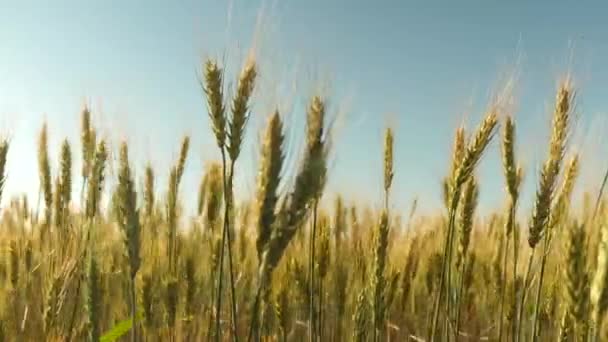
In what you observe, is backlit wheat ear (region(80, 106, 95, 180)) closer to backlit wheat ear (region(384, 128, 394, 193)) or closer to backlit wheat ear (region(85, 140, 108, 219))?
backlit wheat ear (region(85, 140, 108, 219))

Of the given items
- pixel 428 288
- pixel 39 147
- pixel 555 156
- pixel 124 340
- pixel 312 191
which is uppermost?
pixel 39 147

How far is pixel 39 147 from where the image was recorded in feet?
17.7

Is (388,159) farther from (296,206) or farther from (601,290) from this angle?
(296,206)

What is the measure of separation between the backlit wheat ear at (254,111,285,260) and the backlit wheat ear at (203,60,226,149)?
31 centimetres

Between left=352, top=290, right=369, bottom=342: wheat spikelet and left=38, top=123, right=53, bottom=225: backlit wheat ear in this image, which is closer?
left=352, top=290, right=369, bottom=342: wheat spikelet

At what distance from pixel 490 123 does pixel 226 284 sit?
136 cm

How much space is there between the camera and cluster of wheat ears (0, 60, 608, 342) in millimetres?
1941

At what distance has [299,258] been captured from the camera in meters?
3.28

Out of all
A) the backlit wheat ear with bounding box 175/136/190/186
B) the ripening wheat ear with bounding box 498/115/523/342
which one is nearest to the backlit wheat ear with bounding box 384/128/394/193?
the ripening wheat ear with bounding box 498/115/523/342

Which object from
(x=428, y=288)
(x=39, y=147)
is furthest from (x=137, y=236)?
(x=39, y=147)

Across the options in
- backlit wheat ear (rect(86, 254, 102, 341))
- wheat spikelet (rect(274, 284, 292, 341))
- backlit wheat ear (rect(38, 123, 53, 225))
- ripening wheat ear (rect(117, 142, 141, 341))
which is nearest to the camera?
backlit wheat ear (rect(86, 254, 102, 341))

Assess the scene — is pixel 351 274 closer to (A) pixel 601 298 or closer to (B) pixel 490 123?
(B) pixel 490 123

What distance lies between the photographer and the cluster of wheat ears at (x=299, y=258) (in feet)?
6.37

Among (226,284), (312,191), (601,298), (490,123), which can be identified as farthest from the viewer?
(226,284)
